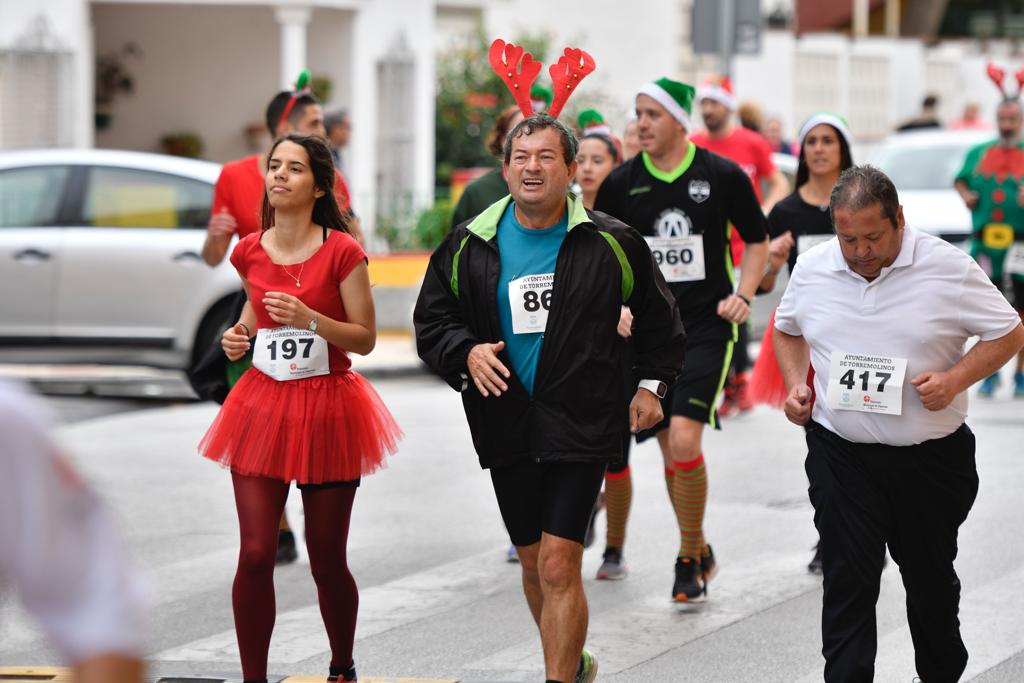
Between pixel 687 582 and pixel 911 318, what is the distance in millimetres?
2336

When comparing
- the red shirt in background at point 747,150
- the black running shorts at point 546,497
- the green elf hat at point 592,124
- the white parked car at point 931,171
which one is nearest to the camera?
the black running shorts at point 546,497

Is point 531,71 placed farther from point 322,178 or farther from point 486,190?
point 486,190

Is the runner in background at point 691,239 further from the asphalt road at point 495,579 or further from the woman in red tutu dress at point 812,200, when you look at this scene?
the asphalt road at point 495,579

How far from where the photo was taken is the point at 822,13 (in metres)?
37.9

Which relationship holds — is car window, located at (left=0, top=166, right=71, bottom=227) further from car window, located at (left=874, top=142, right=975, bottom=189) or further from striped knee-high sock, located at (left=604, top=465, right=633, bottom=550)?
car window, located at (left=874, top=142, right=975, bottom=189)

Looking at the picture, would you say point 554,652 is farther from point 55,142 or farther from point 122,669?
point 55,142

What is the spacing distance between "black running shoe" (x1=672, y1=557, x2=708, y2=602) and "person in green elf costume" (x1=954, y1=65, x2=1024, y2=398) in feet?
21.7

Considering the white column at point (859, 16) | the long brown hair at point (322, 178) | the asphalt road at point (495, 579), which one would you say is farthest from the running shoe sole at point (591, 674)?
the white column at point (859, 16)

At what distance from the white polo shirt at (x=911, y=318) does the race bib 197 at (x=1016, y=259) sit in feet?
27.4

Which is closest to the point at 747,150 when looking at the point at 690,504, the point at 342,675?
the point at 690,504

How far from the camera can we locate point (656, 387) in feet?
18.3

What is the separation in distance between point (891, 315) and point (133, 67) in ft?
65.2

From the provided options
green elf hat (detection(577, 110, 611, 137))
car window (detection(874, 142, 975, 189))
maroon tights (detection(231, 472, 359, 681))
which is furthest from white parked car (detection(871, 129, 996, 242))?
maroon tights (detection(231, 472, 359, 681))

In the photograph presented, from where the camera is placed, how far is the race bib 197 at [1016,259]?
13.2m
